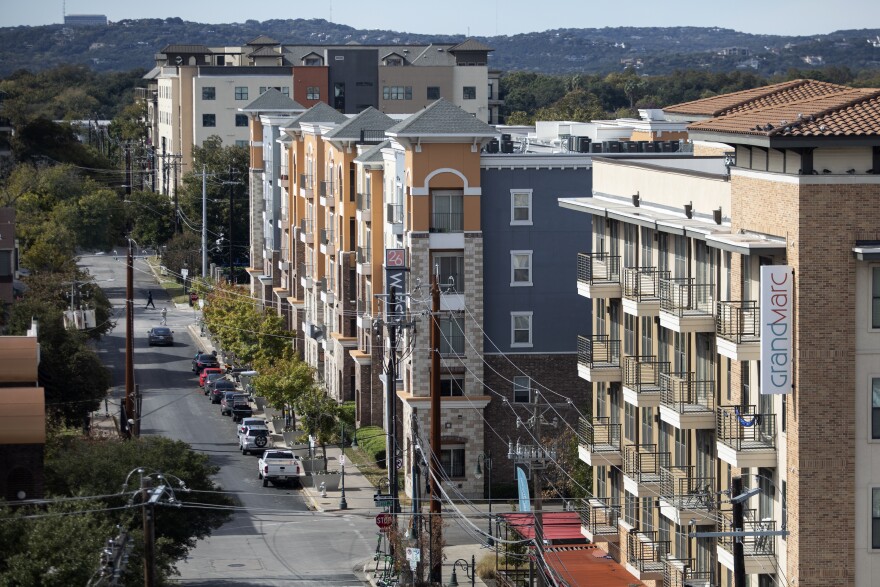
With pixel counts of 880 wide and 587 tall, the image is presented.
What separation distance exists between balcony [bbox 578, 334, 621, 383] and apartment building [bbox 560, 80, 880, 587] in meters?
2.33

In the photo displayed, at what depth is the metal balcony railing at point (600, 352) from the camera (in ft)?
169

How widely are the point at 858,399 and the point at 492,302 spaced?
3332 centimetres

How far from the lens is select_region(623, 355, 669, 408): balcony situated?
47369mm

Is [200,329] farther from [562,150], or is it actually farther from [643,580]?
[643,580]

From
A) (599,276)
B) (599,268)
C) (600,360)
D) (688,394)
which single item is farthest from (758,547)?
(599,268)

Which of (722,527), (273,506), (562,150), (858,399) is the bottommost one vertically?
(273,506)

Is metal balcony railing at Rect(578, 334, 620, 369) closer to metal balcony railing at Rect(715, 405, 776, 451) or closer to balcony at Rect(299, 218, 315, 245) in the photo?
metal balcony railing at Rect(715, 405, 776, 451)

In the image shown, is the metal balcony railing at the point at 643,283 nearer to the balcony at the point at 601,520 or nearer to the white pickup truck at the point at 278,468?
the balcony at the point at 601,520

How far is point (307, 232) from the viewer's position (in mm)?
98500

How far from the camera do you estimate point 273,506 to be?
69250 mm

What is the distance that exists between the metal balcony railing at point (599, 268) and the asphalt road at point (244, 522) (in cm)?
1311

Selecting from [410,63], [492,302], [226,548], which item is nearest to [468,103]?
[410,63]

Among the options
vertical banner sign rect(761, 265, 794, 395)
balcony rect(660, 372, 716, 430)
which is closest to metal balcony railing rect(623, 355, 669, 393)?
balcony rect(660, 372, 716, 430)

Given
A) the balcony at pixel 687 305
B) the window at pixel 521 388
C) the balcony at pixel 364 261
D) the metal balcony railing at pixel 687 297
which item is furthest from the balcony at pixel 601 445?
the balcony at pixel 364 261
